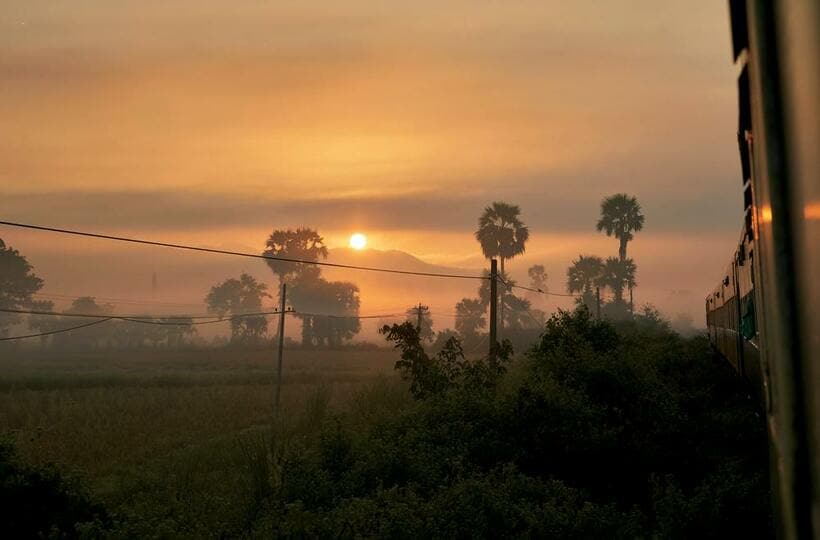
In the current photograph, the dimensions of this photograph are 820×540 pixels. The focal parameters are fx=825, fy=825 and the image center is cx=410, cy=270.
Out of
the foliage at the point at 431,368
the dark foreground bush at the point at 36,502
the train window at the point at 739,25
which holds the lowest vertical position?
the dark foreground bush at the point at 36,502

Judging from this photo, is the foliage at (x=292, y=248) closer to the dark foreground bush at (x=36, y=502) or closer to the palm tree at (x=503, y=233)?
the palm tree at (x=503, y=233)

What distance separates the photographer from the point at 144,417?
86.6 ft

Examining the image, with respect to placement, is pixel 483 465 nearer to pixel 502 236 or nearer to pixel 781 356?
pixel 781 356

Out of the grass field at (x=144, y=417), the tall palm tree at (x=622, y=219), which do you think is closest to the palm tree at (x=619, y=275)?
the tall palm tree at (x=622, y=219)

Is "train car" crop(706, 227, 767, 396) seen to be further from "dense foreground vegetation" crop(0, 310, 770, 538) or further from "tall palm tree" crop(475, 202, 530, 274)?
"tall palm tree" crop(475, 202, 530, 274)

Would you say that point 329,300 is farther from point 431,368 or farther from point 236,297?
point 431,368

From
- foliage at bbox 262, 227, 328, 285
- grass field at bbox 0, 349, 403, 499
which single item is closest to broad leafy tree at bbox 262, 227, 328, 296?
foliage at bbox 262, 227, 328, 285

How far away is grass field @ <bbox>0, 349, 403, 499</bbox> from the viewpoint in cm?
1648

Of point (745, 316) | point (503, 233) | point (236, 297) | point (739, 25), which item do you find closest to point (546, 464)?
point (745, 316)

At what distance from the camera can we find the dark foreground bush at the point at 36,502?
9398mm

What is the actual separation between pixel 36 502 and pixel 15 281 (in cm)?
11843

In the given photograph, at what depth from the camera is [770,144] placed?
1674 mm

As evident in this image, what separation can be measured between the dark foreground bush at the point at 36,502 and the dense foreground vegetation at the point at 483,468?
0.09 feet

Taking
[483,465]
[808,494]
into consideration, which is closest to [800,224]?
[808,494]
